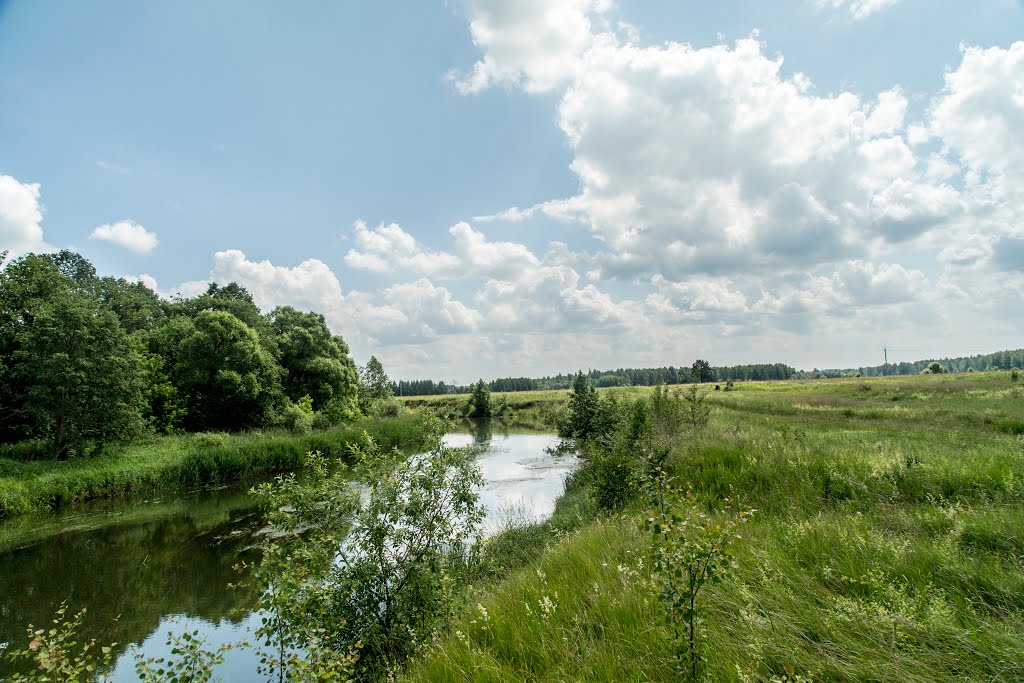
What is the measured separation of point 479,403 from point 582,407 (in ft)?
146

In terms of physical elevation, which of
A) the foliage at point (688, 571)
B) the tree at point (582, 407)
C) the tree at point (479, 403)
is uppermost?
the foliage at point (688, 571)

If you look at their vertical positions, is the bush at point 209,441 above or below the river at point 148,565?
above

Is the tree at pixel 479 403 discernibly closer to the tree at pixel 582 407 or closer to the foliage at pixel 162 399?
the tree at pixel 582 407

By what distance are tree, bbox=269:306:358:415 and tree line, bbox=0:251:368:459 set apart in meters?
0.13

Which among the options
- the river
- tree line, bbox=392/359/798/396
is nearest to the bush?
the river

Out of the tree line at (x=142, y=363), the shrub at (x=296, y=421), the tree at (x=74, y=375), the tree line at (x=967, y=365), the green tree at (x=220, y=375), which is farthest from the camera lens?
the tree line at (x=967, y=365)

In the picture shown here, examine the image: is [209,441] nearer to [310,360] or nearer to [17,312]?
[17,312]

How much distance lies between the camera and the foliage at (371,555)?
5.80m

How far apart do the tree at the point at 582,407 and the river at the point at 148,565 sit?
879 centimetres

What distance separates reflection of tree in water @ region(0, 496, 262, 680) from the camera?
10281 millimetres

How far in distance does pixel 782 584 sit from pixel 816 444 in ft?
34.6

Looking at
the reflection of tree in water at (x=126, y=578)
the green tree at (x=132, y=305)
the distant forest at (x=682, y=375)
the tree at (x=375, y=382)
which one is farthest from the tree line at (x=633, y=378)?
the reflection of tree in water at (x=126, y=578)

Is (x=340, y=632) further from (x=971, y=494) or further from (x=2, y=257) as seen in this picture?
(x=2, y=257)

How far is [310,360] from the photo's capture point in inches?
1944
